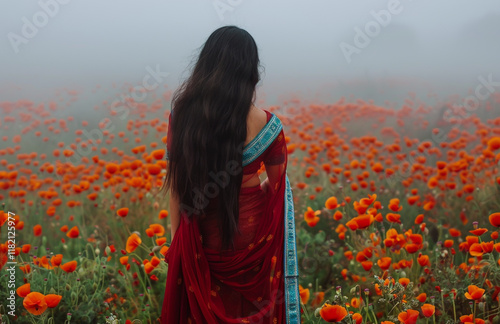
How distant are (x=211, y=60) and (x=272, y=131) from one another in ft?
1.19

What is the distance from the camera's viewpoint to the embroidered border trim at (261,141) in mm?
2014

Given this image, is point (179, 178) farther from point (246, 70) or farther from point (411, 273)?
point (411, 273)

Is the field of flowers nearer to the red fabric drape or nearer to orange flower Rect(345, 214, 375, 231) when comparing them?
orange flower Rect(345, 214, 375, 231)

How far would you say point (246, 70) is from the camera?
2021 mm

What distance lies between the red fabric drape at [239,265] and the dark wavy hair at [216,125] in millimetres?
68

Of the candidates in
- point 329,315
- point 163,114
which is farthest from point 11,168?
point 329,315

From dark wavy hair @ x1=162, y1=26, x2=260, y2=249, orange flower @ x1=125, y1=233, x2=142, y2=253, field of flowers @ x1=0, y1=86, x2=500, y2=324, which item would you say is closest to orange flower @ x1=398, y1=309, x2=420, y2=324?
field of flowers @ x1=0, y1=86, x2=500, y2=324

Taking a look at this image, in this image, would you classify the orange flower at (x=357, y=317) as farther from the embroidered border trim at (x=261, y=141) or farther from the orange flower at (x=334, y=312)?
the embroidered border trim at (x=261, y=141)

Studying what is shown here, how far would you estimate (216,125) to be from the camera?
1961 mm

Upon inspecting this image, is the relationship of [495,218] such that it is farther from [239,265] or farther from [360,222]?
[239,265]

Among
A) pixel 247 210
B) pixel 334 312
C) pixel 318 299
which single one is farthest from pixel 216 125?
pixel 318 299

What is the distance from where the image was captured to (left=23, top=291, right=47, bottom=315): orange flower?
204 centimetres

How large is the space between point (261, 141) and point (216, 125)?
0.63ft

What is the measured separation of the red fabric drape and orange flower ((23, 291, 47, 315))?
475mm
